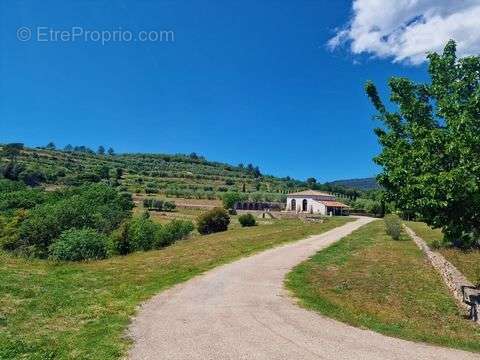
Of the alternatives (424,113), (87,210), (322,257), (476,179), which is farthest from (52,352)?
(87,210)

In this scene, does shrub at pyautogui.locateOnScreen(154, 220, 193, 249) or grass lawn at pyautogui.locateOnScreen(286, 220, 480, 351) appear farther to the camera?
shrub at pyautogui.locateOnScreen(154, 220, 193, 249)

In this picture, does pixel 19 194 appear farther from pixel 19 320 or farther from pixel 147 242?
pixel 19 320

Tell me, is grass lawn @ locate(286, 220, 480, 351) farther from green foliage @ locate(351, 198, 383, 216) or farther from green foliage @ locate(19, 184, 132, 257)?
green foliage @ locate(351, 198, 383, 216)

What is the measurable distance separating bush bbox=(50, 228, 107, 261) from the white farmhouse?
172 feet

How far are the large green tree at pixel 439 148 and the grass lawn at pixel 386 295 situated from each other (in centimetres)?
313

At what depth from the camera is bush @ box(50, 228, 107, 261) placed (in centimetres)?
3745

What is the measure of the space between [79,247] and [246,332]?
102ft

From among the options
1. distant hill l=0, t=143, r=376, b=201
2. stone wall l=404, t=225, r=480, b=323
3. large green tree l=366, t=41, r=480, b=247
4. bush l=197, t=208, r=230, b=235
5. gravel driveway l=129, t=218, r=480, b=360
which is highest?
distant hill l=0, t=143, r=376, b=201

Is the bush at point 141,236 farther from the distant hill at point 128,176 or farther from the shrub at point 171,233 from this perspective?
the distant hill at point 128,176

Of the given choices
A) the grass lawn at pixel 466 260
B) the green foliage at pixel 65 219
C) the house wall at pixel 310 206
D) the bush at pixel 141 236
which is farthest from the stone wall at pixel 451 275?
the house wall at pixel 310 206

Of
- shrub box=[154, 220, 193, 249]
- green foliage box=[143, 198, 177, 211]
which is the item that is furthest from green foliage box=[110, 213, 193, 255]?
green foliage box=[143, 198, 177, 211]

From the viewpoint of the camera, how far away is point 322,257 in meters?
27.4

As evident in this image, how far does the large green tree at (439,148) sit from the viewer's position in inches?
510

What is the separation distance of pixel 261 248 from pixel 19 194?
2409 inches
